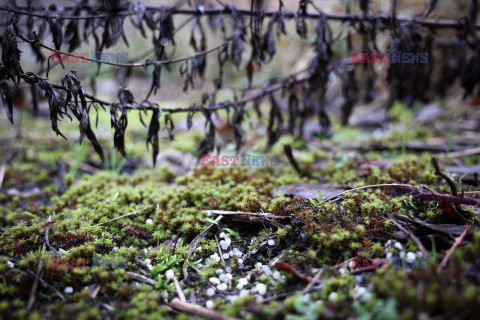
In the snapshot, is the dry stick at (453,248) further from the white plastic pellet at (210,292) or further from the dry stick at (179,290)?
the dry stick at (179,290)

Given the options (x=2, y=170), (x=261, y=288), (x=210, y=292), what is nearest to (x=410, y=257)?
(x=261, y=288)

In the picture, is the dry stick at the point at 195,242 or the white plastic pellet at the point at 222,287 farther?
the dry stick at the point at 195,242

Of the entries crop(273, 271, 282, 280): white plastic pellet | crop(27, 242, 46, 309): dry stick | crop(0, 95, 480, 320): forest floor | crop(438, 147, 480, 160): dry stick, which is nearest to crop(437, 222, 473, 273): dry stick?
crop(0, 95, 480, 320): forest floor

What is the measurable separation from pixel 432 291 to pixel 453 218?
954mm

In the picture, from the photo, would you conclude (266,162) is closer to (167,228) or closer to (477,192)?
(167,228)

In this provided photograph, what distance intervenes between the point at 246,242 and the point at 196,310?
29.7 inches

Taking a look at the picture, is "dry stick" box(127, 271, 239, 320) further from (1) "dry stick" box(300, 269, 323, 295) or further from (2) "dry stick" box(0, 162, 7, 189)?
(2) "dry stick" box(0, 162, 7, 189)

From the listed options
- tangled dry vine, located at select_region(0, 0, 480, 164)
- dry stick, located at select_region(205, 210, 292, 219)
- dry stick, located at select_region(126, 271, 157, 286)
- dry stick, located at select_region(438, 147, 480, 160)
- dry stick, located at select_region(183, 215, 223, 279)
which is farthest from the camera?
dry stick, located at select_region(438, 147, 480, 160)

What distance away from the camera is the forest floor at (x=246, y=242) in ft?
5.43

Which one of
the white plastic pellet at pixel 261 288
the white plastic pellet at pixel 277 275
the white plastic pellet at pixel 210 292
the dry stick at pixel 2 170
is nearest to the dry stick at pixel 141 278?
the white plastic pellet at pixel 210 292

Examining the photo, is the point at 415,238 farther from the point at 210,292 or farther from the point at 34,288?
the point at 34,288

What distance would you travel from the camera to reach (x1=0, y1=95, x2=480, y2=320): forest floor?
5.43 ft

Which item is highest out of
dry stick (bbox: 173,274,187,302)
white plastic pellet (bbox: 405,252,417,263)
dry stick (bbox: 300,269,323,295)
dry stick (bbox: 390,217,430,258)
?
dry stick (bbox: 390,217,430,258)

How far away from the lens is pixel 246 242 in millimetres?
2396
